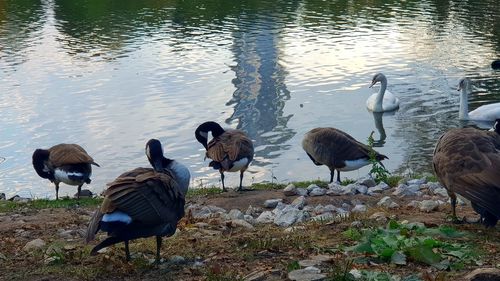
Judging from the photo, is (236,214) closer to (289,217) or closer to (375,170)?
(289,217)

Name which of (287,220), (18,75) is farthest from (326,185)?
(18,75)

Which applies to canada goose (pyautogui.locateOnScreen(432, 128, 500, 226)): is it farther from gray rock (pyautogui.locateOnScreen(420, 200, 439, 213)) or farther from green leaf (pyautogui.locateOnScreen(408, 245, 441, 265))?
gray rock (pyautogui.locateOnScreen(420, 200, 439, 213))

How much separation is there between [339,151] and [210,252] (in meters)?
6.22

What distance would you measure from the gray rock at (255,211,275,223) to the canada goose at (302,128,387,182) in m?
→ 3.17

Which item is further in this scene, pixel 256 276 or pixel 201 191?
pixel 201 191

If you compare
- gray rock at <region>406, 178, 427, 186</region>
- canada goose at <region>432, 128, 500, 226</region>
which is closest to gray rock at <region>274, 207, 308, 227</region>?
canada goose at <region>432, 128, 500, 226</region>

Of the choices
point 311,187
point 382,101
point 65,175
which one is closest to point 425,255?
point 311,187

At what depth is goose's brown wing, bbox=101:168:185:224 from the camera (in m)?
6.88

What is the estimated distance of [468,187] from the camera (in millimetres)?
7867

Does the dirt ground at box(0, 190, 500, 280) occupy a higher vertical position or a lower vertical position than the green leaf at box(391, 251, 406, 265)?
lower

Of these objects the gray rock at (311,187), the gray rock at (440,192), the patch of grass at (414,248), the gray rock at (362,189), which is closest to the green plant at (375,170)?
the gray rock at (362,189)

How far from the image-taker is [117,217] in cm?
681

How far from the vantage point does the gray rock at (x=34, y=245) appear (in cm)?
837

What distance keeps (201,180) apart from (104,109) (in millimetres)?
8101
